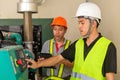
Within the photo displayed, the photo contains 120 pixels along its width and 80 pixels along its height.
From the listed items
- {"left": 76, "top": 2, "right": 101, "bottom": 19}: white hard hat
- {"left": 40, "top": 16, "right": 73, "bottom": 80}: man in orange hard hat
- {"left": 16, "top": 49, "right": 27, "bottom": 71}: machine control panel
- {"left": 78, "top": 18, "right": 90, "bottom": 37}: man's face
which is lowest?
{"left": 40, "top": 16, "right": 73, "bottom": 80}: man in orange hard hat

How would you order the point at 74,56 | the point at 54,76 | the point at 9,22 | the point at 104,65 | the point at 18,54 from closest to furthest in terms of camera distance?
the point at 18,54
the point at 104,65
the point at 74,56
the point at 54,76
the point at 9,22

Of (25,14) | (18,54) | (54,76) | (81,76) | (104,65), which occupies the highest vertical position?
(25,14)

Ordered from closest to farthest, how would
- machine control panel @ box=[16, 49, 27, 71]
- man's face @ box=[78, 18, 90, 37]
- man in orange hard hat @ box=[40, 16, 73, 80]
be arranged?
machine control panel @ box=[16, 49, 27, 71] < man's face @ box=[78, 18, 90, 37] < man in orange hard hat @ box=[40, 16, 73, 80]

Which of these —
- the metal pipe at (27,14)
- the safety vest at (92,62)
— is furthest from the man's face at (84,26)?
the metal pipe at (27,14)

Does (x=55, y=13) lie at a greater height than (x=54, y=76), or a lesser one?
greater

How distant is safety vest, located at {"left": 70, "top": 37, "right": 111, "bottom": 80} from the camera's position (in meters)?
1.81

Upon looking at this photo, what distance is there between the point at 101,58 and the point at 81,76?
24cm

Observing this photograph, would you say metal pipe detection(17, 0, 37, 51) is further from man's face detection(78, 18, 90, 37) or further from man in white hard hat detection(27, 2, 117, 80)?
man's face detection(78, 18, 90, 37)

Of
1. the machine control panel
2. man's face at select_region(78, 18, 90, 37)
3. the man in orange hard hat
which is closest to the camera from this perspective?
the machine control panel

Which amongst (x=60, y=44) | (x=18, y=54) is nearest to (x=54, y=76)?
(x=60, y=44)

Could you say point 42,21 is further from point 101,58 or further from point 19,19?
point 101,58

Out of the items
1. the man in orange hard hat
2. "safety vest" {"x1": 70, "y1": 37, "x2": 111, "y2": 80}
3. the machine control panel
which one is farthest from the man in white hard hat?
the man in orange hard hat

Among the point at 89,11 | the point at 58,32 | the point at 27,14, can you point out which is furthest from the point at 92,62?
the point at 58,32

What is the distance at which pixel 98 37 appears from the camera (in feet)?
6.27
